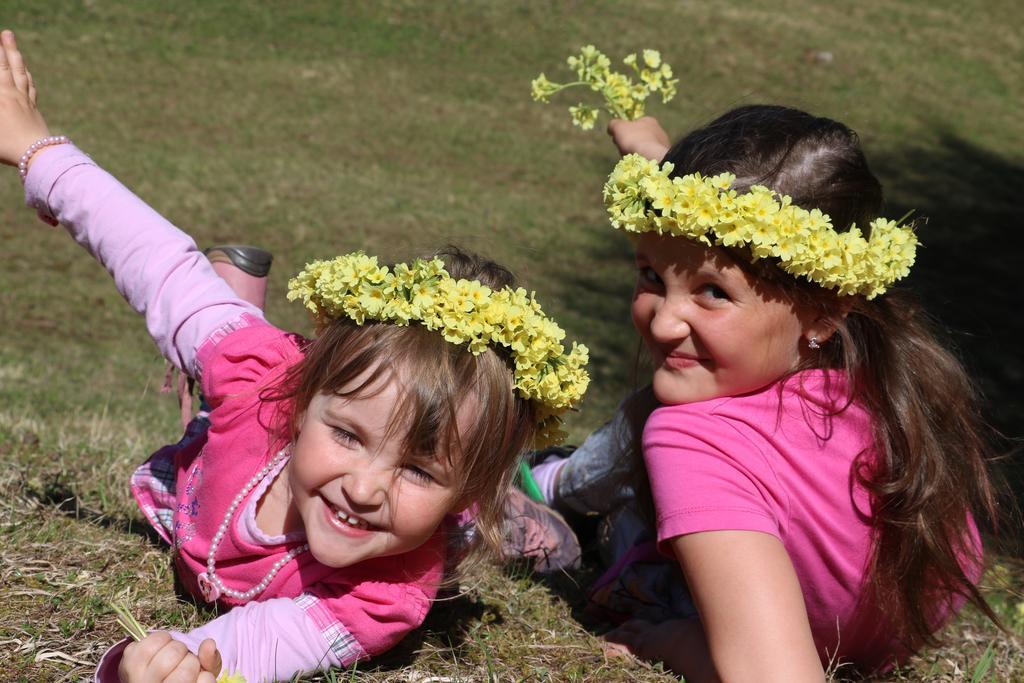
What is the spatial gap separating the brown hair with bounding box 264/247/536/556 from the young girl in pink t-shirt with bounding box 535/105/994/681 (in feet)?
1.41

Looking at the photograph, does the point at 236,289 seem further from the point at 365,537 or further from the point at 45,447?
the point at 365,537

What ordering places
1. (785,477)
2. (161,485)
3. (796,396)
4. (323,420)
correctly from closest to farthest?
(323,420) < (785,477) < (796,396) < (161,485)

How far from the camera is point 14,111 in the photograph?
3580 mm

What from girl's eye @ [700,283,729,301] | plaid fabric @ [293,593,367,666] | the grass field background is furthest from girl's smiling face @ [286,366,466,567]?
girl's eye @ [700,283,729,301]

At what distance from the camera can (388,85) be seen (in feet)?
55.9

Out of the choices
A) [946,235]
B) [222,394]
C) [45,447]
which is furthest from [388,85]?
[222,394]

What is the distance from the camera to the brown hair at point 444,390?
9.85ft

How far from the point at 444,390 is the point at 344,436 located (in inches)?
11.4

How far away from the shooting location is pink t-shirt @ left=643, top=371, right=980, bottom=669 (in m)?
3.08

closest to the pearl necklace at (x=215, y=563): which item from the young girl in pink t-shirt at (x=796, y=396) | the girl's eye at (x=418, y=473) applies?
the girl's eye at (x=418, y=473)

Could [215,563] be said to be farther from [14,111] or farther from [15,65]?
[15,65]

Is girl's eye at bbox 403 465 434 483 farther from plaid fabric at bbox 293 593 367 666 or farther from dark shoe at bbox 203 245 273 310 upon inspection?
dark shoe at bbox 203 245 273 310

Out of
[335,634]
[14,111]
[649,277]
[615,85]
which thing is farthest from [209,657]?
[615,85]

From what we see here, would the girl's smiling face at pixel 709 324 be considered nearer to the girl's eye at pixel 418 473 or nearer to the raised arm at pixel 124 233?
the girl's eye at pixel 418 473
